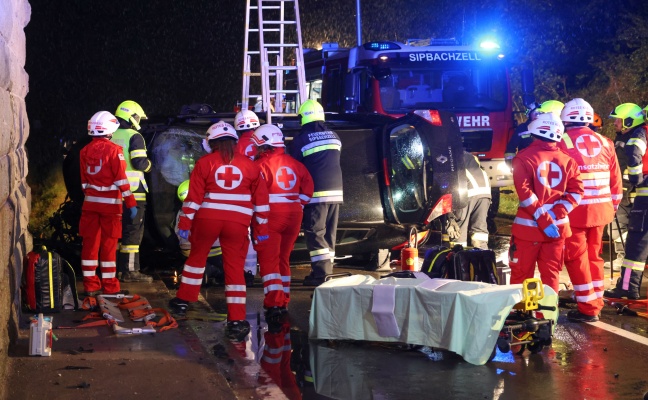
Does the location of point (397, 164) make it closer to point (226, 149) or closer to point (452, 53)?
point (226, 149)

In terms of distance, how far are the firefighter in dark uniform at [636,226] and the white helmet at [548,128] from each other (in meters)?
1.73

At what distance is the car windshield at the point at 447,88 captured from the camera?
16297 millimetres

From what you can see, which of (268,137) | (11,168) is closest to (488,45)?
(268,137)

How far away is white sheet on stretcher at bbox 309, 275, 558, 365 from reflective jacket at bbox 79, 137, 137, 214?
2.82m

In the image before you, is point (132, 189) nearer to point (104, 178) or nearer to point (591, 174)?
point (104, 178)

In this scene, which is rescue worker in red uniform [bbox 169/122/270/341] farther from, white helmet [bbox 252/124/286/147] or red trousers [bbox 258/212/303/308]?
white helmet [bbox 252/124/286/147]

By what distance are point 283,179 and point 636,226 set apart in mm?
3520

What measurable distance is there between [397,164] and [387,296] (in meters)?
4.33

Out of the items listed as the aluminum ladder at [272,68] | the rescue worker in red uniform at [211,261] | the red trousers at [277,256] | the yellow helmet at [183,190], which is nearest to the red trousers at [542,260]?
the red trousers at [277,256]

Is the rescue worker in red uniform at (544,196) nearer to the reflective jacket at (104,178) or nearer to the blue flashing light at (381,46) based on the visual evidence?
the reflective jacket at (104,178)

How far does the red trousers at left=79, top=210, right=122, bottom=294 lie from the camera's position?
9672mm

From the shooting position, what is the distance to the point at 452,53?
53.9 feet

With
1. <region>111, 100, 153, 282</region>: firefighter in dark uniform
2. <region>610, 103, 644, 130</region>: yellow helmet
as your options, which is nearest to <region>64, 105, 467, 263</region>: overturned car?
<region>111, 100, 153, 282</region>: firefighter in dark uniform

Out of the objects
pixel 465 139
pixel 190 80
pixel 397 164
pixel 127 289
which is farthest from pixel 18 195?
pixel 190 80
